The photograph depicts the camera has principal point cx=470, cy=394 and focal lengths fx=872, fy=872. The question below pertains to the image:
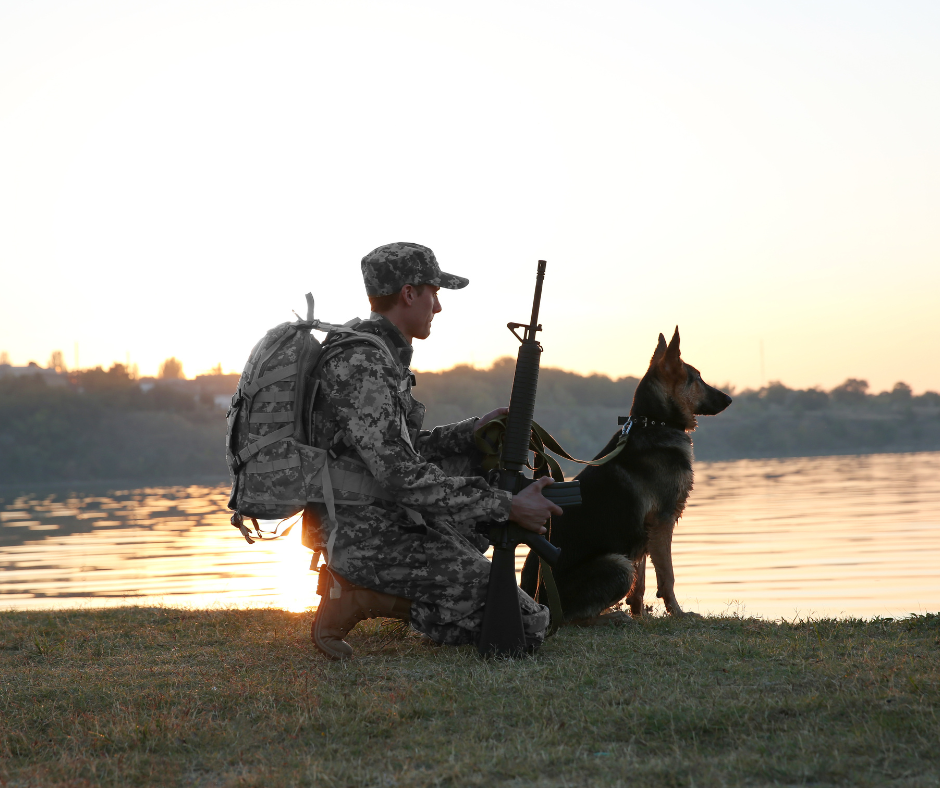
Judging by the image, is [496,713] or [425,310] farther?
[425,310]

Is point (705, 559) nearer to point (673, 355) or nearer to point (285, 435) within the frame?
point (673, 355)

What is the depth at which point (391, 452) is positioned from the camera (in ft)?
14.9

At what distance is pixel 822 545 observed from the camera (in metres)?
16.5

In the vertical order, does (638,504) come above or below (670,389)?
below

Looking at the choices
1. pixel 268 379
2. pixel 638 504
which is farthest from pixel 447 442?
pixel 638 504

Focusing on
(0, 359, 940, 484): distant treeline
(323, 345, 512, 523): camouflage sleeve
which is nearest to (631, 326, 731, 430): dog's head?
(323, 345, 512, 523): camouflage sleeve

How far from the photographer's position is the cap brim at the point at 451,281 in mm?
5002

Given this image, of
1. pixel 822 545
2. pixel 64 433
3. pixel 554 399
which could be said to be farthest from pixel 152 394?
pixel 822 545

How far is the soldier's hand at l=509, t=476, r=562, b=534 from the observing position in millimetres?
4625

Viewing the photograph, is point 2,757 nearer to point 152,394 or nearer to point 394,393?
point 394,393

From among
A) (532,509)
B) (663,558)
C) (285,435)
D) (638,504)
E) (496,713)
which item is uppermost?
(285,435)

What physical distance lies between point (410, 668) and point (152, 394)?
312 feet

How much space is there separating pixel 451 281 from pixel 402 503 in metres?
1.33

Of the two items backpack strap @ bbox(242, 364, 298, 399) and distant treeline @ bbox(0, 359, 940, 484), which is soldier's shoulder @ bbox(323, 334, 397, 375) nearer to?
backpack strap @ bbox(242, 364, 298, 399)
